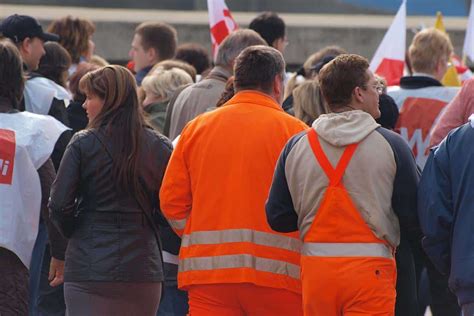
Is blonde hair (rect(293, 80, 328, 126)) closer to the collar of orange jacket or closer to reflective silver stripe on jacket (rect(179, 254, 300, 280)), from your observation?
the collar of orange jacket

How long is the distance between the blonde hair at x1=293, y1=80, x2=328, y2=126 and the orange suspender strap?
177 cm

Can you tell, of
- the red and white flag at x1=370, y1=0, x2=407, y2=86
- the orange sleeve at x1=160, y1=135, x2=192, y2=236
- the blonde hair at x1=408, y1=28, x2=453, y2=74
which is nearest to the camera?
the orange sleeve at x1=160, y1=135, x2=192, y2=236

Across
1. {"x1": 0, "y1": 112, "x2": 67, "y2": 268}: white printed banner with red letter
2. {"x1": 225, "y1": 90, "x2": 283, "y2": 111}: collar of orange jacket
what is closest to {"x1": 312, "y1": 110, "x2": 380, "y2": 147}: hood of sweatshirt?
{"x1": 225, "y1": 90, "x2": 283, "y2": 111}: collar of orange jacket

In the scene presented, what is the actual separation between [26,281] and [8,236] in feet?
0.89

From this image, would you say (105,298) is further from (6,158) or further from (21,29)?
(21,29)

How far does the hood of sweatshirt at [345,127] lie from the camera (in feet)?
21.0

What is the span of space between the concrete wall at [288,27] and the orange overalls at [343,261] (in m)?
11.5

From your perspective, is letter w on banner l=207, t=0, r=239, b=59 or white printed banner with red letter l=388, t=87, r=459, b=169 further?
letter w on banner l=207, t=0, r=239, b=59

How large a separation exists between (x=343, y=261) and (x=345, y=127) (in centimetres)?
60

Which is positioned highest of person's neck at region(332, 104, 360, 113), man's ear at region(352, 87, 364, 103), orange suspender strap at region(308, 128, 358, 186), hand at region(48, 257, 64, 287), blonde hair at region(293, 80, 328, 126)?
man's ear at region(352, 87, 364, 103)

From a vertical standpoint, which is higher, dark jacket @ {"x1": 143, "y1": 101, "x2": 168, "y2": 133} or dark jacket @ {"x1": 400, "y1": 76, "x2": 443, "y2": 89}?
dark jacket @ {"x1": 400, "y1": 76, "x2": 443, "y2": 89}

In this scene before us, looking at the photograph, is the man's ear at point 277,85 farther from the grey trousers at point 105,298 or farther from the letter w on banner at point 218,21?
the letter w on banner at point 218,21

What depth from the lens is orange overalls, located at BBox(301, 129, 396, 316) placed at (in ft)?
20.5

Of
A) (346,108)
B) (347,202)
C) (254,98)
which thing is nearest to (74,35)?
(254,98)
